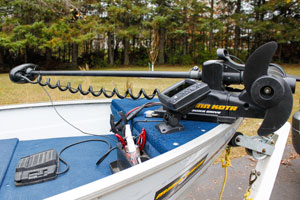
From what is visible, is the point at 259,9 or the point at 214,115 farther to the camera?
the point at 259,9

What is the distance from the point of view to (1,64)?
1681cm

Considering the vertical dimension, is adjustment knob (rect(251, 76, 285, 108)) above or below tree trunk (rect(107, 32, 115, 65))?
below

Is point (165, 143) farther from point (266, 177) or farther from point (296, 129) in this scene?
point (296, 129)

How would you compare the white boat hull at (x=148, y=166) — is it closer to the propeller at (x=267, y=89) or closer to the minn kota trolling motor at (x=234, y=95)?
the minn kota trolling motor at (x=234, y=95)

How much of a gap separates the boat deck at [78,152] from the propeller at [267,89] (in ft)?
1.12

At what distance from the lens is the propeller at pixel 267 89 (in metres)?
1.24

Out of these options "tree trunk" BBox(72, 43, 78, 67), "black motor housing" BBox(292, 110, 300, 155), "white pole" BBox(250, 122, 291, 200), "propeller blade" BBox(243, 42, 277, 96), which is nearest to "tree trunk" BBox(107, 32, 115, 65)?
"tree trunk" BBox(72, 43, 78, 67)

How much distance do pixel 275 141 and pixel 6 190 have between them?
1.80 meters

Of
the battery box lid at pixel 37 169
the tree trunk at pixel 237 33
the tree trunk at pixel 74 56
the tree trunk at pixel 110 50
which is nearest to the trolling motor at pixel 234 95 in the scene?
the battery box lid at pixel 37 169

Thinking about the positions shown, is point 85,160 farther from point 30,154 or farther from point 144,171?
point 144,171

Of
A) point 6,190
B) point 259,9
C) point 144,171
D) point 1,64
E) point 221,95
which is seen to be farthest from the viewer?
point 259,9

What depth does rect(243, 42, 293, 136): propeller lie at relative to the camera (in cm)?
124

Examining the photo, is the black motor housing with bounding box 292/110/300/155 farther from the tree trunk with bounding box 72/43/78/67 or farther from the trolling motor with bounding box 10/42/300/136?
the tree trunk with bounding box 72/43/78/67

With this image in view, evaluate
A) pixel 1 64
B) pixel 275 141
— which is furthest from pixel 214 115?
pixel 1 64
